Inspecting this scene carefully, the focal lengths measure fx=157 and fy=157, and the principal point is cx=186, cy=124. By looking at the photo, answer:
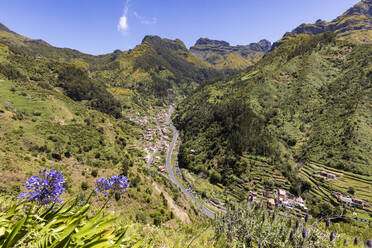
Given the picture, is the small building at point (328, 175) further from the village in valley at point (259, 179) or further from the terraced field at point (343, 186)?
the terraced field at point (343, 186)

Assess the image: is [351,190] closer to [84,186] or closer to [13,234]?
[84,186]

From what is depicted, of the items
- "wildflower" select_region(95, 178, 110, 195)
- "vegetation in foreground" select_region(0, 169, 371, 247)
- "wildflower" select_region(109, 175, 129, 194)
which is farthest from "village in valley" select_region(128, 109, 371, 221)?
"wildflower" select_region(95, 178, 110, 195)

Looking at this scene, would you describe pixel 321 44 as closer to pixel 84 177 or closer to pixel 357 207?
pixel 357 207

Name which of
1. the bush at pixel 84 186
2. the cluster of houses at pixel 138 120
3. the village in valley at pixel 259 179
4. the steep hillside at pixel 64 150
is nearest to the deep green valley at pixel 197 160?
the bush at pixel 84 186

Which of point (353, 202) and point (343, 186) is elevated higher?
point (343, 186)

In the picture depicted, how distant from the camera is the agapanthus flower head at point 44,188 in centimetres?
288

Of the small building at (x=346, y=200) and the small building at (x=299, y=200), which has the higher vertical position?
the small building at (x=346, y=200)

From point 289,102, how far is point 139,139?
9209 cm

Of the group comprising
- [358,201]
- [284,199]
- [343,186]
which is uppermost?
[343,186]

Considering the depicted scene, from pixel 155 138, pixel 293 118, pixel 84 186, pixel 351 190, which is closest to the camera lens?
pixel 84 186

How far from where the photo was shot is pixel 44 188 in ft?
10.0

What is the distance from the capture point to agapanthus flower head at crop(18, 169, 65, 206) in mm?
2877

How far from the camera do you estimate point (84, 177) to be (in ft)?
74.9

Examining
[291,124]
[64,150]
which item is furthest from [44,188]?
[291,124]
